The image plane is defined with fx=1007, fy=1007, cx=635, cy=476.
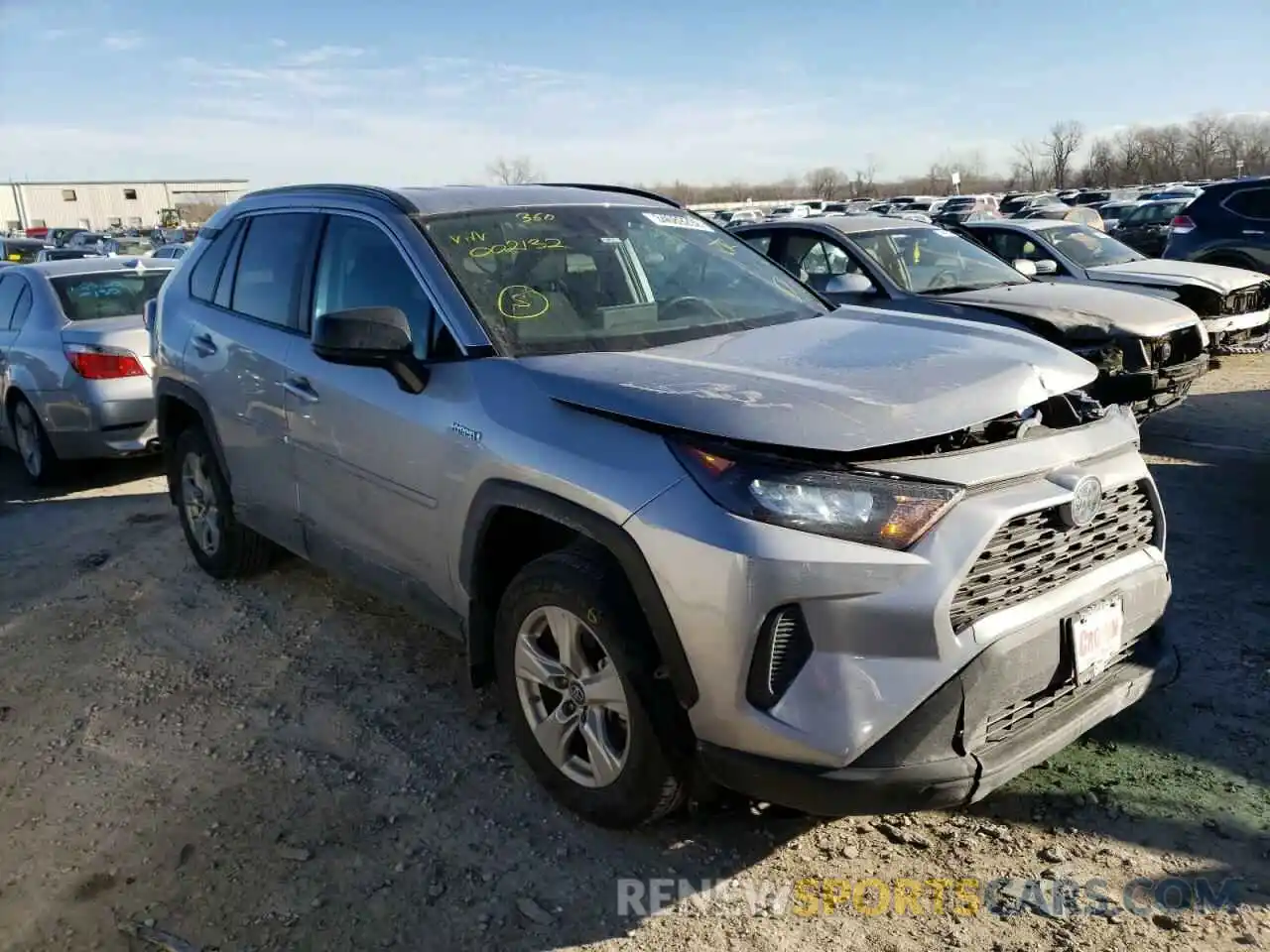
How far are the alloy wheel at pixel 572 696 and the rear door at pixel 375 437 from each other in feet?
1.55

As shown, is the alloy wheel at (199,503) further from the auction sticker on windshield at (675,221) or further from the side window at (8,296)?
the side window at (8,296)

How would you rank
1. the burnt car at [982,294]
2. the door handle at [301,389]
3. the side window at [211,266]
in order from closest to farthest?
the door handle at [301,389]
the side window at [211,266]
the burnt car at [982,294]

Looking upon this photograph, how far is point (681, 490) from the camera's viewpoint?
Answer: 2.49 metres

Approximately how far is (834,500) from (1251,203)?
12.2m

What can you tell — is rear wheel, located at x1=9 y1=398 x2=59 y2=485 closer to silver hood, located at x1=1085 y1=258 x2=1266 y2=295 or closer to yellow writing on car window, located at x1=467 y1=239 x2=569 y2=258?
yellow writing on car window, located at x1=467 y1=239 x2=569 y2=258

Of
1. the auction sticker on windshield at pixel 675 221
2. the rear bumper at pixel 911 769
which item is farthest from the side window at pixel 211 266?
the rear bumper at pixel 911 769

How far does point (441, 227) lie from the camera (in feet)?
11.7

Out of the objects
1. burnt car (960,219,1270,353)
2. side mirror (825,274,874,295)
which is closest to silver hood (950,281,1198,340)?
side mirror (825,274,874,295)

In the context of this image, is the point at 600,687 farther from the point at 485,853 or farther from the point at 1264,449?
the point at 1264,449

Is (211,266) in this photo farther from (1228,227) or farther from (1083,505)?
(1228,227)

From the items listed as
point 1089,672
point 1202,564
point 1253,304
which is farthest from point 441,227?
point 1253,304

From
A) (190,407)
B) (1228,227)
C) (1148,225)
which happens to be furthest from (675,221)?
(1148,225)

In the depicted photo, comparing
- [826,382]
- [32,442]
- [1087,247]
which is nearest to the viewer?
[826,382]

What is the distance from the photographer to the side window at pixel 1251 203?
1187 centimetres
